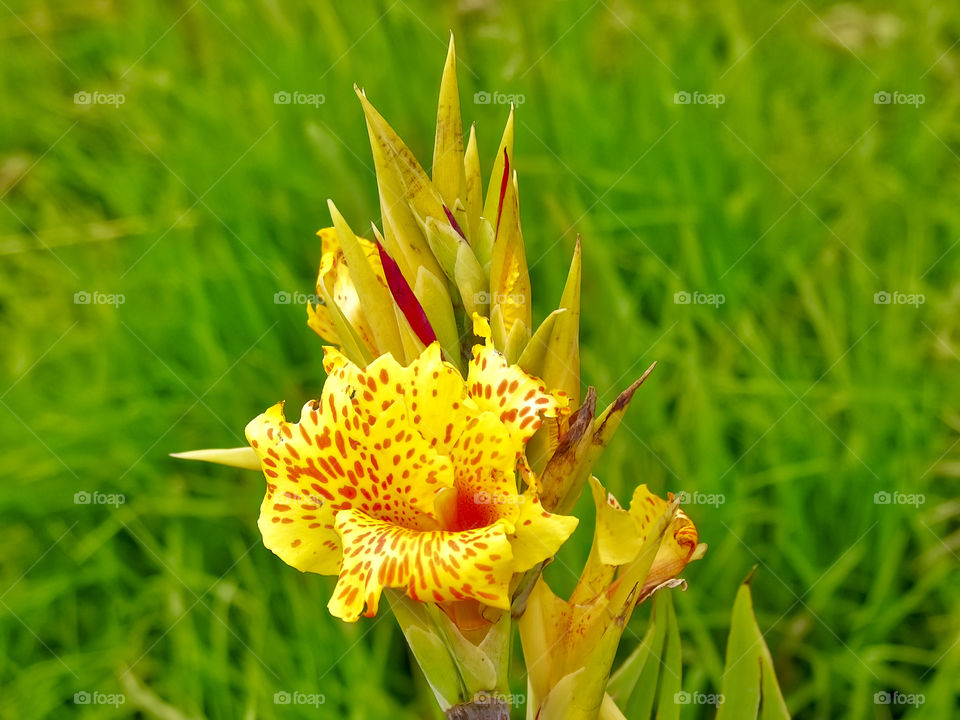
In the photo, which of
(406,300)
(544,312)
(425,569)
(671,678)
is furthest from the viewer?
(544,312)

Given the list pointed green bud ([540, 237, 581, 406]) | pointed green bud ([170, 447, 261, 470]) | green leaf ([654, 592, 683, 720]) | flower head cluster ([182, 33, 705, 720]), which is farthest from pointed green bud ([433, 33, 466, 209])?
green leaf ([654, 592, 683, 720])

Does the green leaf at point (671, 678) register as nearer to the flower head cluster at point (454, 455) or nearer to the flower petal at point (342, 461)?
the flower head cluster at point (454, 455)

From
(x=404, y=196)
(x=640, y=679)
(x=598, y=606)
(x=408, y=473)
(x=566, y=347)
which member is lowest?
(x=640, y=679)

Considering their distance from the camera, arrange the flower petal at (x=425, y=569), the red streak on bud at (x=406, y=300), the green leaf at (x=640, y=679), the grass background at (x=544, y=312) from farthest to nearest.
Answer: the grass background at (x=544, y=312) < the green leaf at (x=640, y=679) < the red streak on bud at (x=406, y=300) < the flower petal at (x=425, y=569)

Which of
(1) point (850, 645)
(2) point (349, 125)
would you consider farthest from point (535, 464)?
(2) point (349, 125)

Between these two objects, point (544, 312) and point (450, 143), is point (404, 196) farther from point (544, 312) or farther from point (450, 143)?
Result: point (544, 312)

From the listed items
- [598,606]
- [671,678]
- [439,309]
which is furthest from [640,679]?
[439,309]

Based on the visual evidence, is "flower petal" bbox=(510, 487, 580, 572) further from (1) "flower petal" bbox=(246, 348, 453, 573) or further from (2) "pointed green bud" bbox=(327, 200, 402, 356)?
(2) "pointed green bud" bbox=(327, 200, 402, 356)

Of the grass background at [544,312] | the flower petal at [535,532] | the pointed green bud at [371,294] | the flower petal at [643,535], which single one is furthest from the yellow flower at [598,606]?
the grass background at [544,312]
